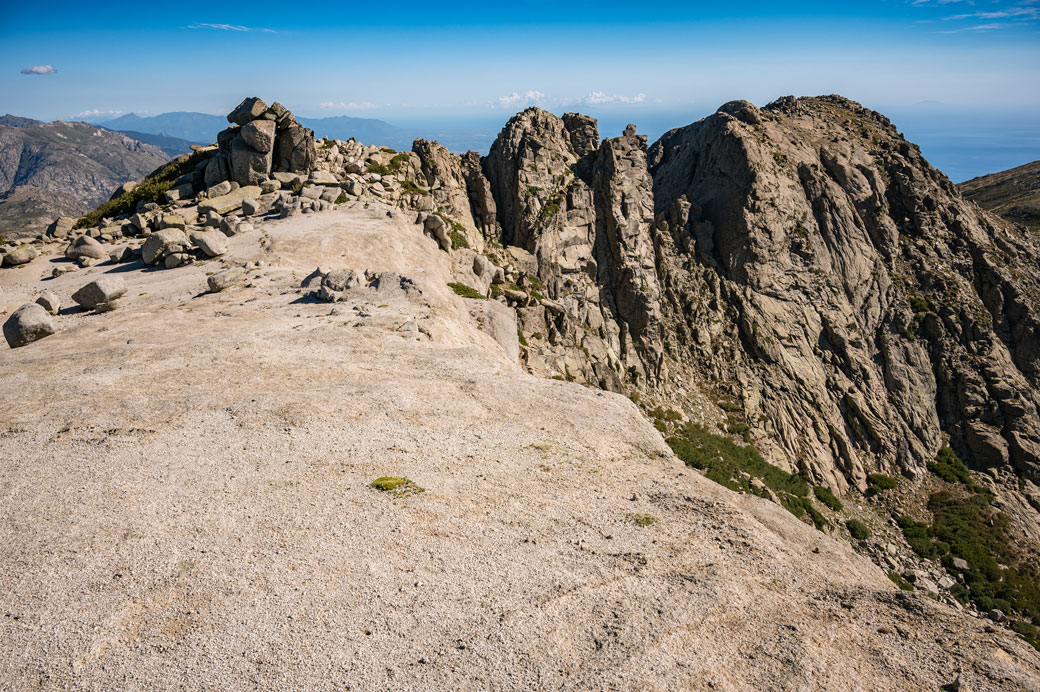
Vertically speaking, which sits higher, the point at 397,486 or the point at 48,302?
the point at 48,302

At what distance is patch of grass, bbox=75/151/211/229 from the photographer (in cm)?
5062

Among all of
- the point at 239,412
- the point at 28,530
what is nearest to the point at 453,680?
the point at 28,530

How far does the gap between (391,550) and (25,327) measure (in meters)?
25.4

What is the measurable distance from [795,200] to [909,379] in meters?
26.9

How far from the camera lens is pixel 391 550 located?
14.0 m

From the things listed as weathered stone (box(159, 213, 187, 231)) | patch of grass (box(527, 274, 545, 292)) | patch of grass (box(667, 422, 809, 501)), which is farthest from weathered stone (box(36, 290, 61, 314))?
patch of grass (box(667, 422, 809, 501))

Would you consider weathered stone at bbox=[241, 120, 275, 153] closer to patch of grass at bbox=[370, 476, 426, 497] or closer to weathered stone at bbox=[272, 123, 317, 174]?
weathered stone at bbox=[272, 123, 317, 174]

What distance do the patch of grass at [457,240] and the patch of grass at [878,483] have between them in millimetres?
51493

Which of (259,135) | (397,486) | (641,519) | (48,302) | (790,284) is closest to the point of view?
(641,519)

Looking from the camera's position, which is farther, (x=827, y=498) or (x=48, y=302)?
(x=827, y=498)

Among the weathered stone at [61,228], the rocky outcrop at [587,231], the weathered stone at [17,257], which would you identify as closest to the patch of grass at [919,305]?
the rocky outcrop at [587,231]

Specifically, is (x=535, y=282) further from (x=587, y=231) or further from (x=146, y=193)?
(x=146, y=193)

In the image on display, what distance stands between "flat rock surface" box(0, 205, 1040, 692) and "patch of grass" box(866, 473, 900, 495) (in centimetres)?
4821

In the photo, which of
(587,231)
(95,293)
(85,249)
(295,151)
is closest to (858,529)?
(587,231)
